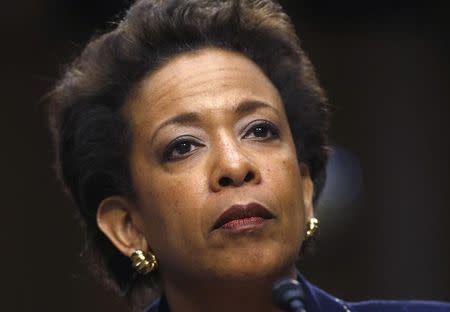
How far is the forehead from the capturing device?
3.20 meters

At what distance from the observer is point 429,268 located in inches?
246

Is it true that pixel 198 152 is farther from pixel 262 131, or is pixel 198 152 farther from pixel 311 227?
pixel 311 227

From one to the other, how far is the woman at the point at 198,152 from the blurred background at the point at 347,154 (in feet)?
8.14

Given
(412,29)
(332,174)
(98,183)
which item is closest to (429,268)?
(332,174)

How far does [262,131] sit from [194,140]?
211 millimetres

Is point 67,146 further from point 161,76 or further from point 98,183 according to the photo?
point 161,76

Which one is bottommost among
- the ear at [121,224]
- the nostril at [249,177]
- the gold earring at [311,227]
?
the gold earring at [311,227]

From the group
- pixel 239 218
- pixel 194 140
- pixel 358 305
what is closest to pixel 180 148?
pixel 194 140

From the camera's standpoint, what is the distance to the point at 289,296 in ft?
8.28

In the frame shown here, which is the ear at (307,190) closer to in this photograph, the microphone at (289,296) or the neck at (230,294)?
the neck at (230,294)

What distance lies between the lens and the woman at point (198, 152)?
302cm

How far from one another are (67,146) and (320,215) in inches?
113

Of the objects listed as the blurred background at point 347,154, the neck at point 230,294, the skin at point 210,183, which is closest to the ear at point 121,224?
the skin at point 210,183

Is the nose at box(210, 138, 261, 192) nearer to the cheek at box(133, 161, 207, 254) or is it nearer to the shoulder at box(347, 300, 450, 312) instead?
the cheek at box(133, 161, 207, 254)
